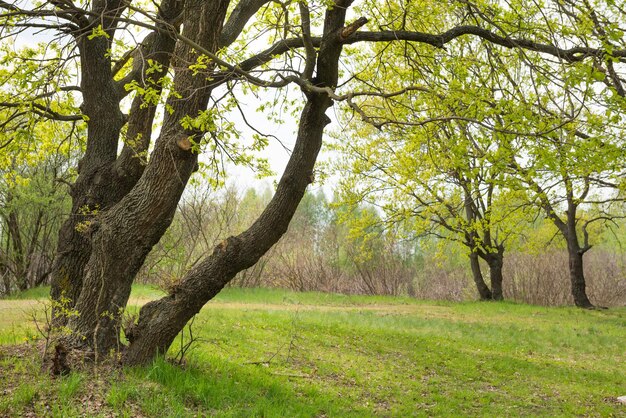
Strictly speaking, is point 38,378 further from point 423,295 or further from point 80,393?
point 423,295

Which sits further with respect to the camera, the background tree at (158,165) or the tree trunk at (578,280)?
the tree trunk at (578,280)

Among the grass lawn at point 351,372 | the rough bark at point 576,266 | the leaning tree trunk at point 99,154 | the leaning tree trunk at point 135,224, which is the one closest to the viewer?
the grass lawn at point 351,372

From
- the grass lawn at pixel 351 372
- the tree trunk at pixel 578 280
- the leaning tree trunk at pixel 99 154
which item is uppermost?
the leaning tree trunk at pixel 99 154

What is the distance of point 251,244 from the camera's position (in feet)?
21.6

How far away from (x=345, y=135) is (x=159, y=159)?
46.6ft

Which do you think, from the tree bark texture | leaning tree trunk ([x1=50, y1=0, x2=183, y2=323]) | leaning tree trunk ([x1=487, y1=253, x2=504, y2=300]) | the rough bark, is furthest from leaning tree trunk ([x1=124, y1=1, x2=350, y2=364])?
leaning tree trunk ([x1=487, y1=253, x2=504, y2=300])

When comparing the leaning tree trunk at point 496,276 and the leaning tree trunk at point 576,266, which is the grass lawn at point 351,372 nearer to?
the leaning tree trunk at point 576,266

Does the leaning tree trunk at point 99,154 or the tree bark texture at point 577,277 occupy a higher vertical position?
the leaning tree trunk at point 99,154

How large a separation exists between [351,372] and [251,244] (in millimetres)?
2959

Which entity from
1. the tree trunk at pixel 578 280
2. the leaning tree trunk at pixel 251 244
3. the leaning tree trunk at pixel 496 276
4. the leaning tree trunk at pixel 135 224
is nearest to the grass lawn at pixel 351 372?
the leaning tree trunk at pixel 251 244

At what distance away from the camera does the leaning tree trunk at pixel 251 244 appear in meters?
6.23

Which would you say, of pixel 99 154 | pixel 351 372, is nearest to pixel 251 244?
pixel 99 154

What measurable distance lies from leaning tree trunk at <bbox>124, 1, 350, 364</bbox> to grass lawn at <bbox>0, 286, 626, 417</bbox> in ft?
1.24

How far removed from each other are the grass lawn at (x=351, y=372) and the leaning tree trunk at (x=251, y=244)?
0.38 m
